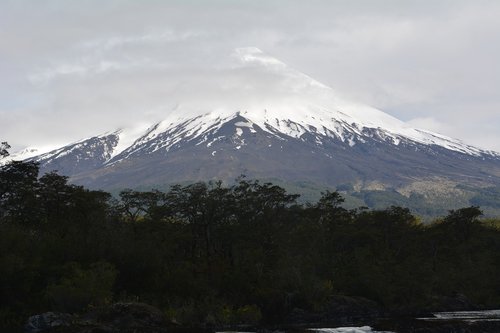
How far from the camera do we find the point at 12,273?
41.9 meters

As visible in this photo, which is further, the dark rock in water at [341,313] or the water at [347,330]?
the dark rock in water at [341,313]

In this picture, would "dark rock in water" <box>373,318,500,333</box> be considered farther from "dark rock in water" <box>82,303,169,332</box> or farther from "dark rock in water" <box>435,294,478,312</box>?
"dark rock in water" <box>435,294,478,312</box>

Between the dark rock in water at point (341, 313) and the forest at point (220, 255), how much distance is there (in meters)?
0.80

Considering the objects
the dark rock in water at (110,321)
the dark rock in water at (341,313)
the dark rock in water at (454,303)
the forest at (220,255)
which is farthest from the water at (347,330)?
the dark rock in water at (454,303)

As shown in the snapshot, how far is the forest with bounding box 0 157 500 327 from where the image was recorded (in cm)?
4516

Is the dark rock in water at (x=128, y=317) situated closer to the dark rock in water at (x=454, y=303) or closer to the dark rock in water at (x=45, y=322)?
the dark rock in water at (x=45, y=322)

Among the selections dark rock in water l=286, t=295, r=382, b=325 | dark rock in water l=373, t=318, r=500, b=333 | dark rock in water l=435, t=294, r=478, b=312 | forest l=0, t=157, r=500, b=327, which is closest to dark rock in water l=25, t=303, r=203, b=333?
forest l=0, t=157, r=500, b=327

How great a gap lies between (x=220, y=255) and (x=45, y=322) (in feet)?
117

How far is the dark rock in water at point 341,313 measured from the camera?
52.2 meters

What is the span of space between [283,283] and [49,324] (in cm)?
2604

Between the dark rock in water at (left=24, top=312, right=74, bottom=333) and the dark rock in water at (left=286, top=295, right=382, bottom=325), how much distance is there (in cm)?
2061

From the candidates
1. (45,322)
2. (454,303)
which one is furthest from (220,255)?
(45,322)

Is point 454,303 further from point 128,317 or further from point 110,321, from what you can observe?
point 110,321

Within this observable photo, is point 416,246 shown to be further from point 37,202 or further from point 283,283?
point 37,202
